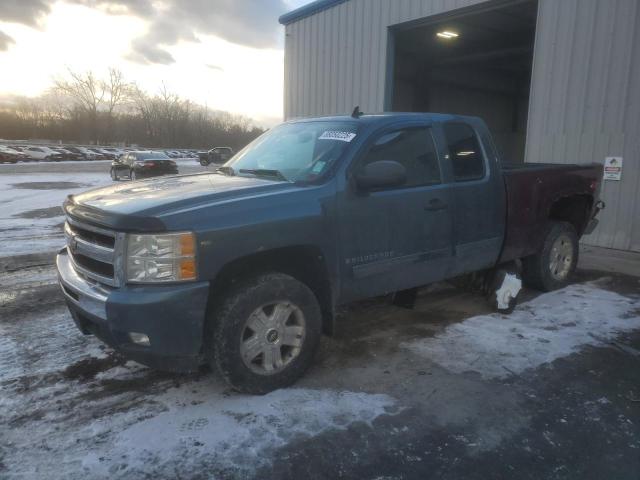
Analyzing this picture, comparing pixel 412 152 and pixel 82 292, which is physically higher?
pixel 412 152

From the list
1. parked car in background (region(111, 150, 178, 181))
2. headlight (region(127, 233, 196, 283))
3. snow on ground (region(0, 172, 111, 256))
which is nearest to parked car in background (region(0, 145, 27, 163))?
parked car in background (region(111, 150, 178, 181))

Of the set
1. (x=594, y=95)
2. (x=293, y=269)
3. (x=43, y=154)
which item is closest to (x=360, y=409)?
(x=293, y=269)

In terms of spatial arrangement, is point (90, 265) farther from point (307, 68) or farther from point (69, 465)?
point (307, 68)

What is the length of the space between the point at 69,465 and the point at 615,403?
3370mm

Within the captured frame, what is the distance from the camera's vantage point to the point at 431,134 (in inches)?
166

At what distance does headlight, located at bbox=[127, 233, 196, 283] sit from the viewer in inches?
111

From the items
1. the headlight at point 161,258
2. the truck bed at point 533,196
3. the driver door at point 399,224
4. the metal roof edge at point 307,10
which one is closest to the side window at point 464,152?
the driver door at point 399,224

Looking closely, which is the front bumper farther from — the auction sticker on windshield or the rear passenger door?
the rear passenger door

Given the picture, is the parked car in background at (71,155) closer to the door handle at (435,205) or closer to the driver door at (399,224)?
the driver door at (399,224)

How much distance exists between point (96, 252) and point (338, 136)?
1944mm

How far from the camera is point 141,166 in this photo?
80.3 feet

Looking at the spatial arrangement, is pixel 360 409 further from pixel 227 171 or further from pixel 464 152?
pixel 464 152

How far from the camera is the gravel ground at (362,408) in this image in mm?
2609

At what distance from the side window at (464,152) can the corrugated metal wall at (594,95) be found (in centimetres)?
512
